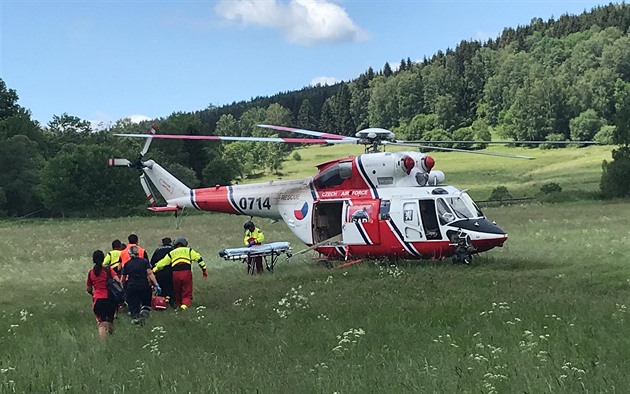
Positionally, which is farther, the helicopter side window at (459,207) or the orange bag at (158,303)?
the helicopter side window at (459,207)

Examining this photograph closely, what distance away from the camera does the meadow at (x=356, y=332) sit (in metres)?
7.21

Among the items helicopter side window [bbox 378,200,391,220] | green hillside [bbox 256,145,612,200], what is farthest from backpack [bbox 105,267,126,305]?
green hillside [bbox 256,145,612,200]

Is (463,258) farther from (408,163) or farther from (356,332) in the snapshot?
(356,332)

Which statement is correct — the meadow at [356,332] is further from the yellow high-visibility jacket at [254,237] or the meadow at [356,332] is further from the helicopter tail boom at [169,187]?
the helicopter tail boom at [169,187]

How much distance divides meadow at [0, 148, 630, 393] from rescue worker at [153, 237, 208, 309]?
1.71ft

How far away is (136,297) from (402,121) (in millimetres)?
150887

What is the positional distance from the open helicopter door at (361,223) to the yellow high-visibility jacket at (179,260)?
19.4 ft

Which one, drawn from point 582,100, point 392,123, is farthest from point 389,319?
point 392,123

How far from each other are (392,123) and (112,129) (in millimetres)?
64527

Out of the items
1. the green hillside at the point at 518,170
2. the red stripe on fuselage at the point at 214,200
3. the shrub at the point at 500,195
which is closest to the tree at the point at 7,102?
the green hillside at the point at 518,170

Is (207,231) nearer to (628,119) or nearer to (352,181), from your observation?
(352,181)

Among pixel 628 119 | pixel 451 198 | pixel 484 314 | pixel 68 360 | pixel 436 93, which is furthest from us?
pixel 436 93

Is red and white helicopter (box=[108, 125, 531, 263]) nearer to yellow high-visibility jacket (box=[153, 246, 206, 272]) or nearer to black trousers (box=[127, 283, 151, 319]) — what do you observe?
yellow high-visibility jacket (box=[153, 246, 206, 272])

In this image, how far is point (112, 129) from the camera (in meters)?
127
